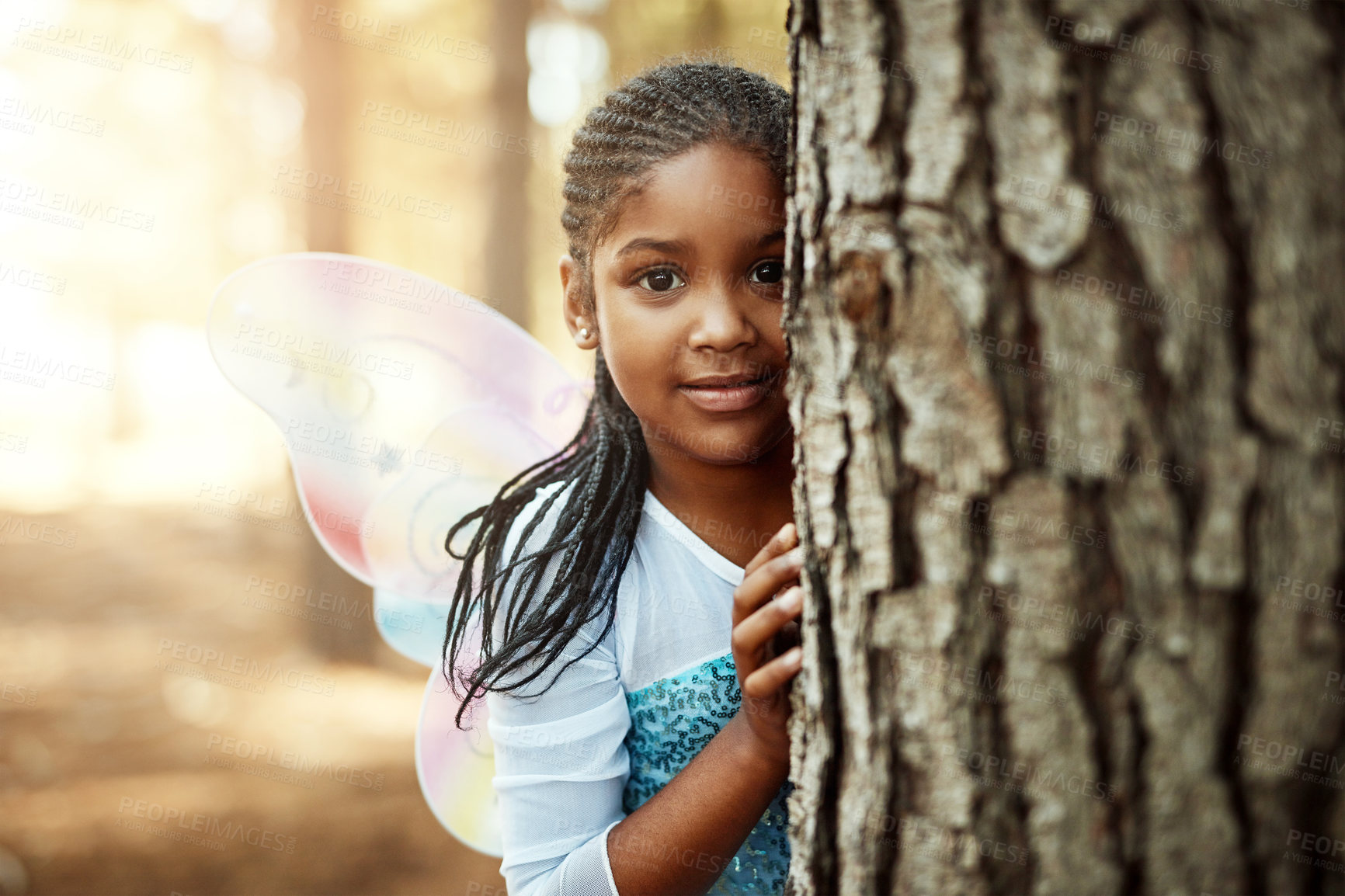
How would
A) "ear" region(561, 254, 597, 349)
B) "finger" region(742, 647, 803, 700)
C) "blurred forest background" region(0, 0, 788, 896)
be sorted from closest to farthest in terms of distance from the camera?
"finger" region(742, 647, 803, 700)
"ear" region(561, 254, 597, 349)
"blurred forest background" region(0, 0, 788, 896)

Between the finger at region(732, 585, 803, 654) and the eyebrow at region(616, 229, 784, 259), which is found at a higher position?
the eyebrow at region(616, 229, 784, 259)

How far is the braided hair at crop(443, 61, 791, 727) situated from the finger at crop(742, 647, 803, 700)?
47 centimetres

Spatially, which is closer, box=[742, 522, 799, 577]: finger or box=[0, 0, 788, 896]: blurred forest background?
box=[742, 522, 799, 577]: finger

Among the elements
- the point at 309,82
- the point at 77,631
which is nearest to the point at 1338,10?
the point at 309,82

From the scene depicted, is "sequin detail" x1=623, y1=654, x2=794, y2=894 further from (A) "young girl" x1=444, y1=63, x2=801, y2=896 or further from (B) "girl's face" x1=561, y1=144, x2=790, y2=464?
(B) "girl's face" x1=561, y1=144, x2=790, y2=464

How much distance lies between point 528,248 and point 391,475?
11.1 feet

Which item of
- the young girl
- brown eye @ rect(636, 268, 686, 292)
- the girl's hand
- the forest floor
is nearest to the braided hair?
the young girl

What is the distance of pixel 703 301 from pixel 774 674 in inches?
25.3

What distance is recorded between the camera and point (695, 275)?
1474mm

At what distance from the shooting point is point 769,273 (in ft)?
4.85

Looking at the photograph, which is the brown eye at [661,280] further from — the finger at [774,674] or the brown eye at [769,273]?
Result: the finger at [774,674]

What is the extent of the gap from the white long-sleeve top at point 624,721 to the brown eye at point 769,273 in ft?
1.62

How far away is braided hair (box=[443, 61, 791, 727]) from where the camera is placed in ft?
5.03

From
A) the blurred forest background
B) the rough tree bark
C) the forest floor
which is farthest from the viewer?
the blurred forest background
